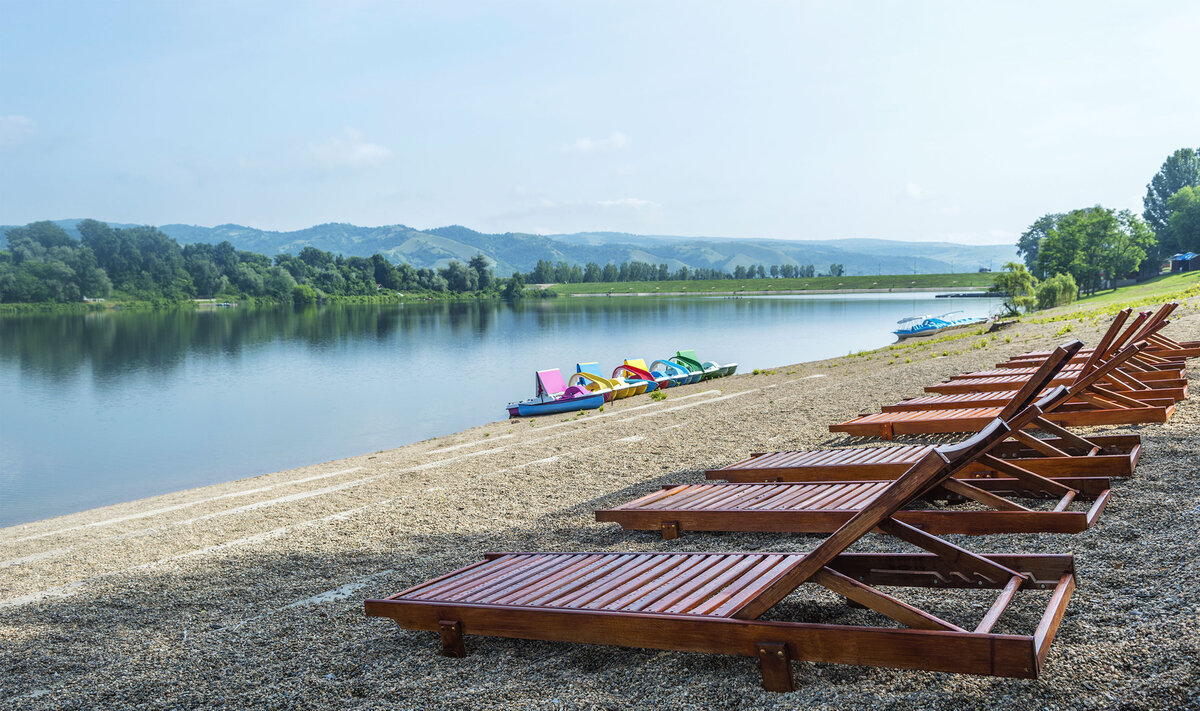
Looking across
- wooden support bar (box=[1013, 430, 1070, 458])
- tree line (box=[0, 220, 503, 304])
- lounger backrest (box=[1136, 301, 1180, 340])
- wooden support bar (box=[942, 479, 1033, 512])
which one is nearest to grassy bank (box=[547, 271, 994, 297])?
tree line (box=[0, 220, 503, 304])

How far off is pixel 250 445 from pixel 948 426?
65.0ft

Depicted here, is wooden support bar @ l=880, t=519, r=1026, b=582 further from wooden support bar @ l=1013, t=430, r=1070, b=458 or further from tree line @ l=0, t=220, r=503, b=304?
tree line @ l=0, t=220, r=503, b=304

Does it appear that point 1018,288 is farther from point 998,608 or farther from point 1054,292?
point 998,608

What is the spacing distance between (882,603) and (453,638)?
2.34 m

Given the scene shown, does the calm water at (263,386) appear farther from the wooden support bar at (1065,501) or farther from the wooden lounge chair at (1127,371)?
the wooden support bar at (1065,501)

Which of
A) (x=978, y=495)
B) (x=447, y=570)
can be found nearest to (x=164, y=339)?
(x=447, y=570)

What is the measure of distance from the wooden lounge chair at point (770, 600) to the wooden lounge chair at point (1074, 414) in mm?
4133

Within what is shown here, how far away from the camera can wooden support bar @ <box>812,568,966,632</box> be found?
343 cm

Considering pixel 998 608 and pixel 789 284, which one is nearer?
pixel 998 608

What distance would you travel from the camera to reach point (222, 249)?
162 m

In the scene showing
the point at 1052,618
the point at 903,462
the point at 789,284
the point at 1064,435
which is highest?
the point at 789,284

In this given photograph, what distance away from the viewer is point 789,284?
560ft

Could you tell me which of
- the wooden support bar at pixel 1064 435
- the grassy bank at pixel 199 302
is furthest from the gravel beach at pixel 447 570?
the grassy bank at pixel 199 302

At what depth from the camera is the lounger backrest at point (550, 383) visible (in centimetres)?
2336
